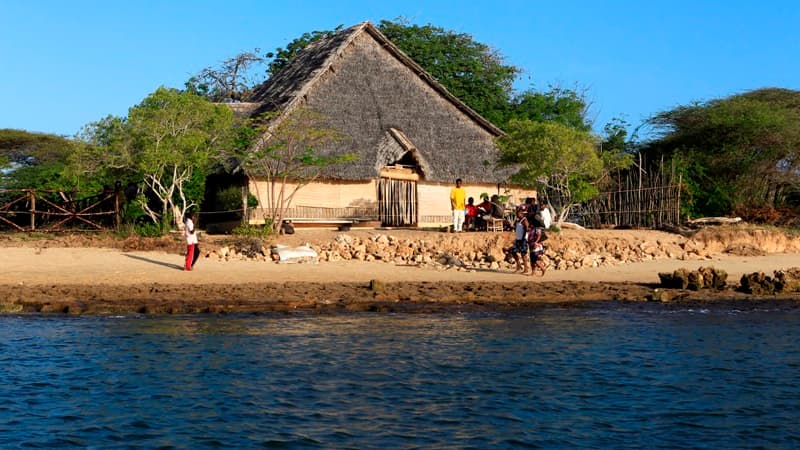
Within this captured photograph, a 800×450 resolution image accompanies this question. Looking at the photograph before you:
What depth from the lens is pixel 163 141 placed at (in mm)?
21688

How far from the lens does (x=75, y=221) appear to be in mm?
23328

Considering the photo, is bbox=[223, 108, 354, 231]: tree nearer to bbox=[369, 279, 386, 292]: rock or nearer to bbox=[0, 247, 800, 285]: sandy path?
bbox=[0, 247, 800, 285]: sandy path

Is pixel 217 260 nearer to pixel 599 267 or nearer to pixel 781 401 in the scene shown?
pixel 599 267

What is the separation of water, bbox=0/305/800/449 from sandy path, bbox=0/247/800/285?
2704 millimetres

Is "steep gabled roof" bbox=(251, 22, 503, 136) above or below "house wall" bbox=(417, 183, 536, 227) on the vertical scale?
above

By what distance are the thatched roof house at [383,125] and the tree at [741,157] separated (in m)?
6.00

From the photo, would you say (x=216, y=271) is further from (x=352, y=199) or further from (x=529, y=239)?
(x=352, y=199)

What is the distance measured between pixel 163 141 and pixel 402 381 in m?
12.9

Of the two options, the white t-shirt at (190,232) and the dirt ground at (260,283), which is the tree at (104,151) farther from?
the white t-shirt at (190,232)

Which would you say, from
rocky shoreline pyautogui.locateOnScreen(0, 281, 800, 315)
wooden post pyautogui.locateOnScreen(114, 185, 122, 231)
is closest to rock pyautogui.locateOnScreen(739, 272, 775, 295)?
rocky shoreline pyautogui.locateOnScreen(0, 281, 800, 315)

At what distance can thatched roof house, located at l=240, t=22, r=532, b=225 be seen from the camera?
1008 inches

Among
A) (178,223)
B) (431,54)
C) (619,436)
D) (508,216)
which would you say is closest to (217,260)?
(178,223)

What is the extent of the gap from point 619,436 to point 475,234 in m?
12.9

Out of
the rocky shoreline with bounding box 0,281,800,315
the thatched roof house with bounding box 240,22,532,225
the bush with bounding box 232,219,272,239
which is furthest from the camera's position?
the thatched roof house with bounding box 240,22,532,225
